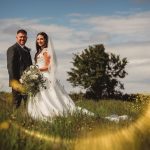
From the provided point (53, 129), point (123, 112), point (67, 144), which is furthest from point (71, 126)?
point (123, 112)

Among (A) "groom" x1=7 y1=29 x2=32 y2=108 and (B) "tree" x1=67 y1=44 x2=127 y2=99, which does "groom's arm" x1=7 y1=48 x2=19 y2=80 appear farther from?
(B) "tree" x1=67 y1=44 x2=127 y2=99

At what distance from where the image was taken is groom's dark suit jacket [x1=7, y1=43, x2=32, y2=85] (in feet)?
41.9

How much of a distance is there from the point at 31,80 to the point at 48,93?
168 centimetres

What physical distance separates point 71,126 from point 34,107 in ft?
10.7

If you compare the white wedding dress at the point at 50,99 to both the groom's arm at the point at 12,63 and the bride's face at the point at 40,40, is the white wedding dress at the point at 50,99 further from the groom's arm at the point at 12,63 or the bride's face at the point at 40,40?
the groom's arm at the point at 12,63

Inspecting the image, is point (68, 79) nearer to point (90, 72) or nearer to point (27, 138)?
point (90, 72)

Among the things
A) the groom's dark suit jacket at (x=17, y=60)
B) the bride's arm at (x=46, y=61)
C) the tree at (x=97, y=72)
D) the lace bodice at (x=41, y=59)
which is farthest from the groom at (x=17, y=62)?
the tree at (x=97, y=72)

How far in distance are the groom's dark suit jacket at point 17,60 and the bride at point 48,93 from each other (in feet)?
1.76

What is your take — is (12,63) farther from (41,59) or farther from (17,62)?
(41,59)

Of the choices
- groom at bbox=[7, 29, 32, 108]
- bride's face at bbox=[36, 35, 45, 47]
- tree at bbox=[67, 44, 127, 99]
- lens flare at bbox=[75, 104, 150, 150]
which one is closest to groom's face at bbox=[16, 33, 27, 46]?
groom at bbox=[7, 29, 32, 108]

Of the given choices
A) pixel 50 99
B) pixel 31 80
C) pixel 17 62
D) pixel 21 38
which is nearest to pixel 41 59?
pixel 17 62

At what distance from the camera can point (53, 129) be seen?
31.2ft

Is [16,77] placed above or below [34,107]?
above

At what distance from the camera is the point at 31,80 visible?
12.2 meters
